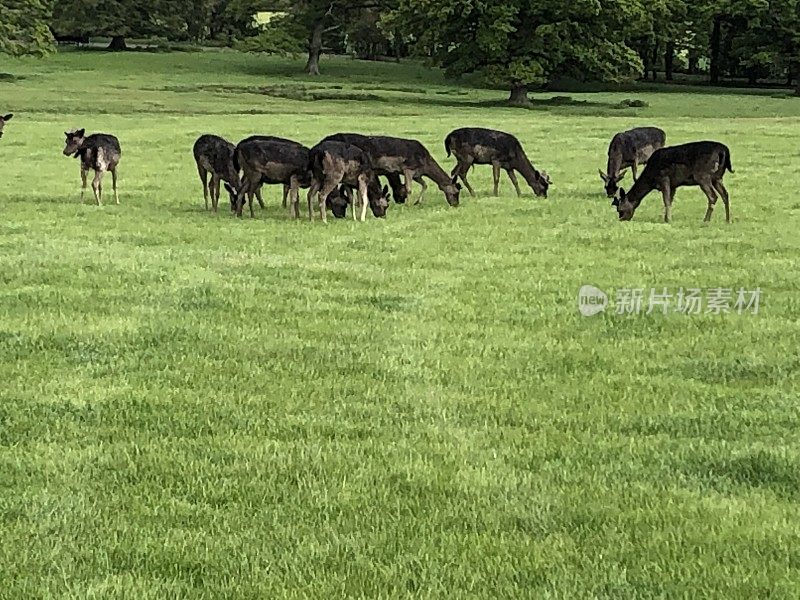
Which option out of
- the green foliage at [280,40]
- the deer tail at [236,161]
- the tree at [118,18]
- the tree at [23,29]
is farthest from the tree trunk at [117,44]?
the deer tail at [236,161]

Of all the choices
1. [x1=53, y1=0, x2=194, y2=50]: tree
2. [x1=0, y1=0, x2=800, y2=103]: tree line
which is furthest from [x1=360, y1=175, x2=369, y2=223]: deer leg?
[x1=53, y1=0, x2=194, y2=50]: tree

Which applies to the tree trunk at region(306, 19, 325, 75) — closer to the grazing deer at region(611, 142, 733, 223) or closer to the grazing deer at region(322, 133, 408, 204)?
the grazing deer at region(322, 133, 408, 204)

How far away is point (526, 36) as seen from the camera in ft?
154

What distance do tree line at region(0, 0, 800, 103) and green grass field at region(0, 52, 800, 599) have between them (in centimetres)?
3185

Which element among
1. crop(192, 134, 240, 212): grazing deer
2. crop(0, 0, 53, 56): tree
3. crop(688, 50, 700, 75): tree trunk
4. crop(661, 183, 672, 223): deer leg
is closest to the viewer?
crop(661, 183, 672, 223): deer leg

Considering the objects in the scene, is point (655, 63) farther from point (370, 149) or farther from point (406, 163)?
point (370, 149)

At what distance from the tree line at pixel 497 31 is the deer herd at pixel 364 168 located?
26732mm

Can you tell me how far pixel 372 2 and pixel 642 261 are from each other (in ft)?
178

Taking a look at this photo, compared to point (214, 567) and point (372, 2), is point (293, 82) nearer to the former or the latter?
point (372, 2)

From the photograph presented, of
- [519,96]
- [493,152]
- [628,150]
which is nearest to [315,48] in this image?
[519,96]

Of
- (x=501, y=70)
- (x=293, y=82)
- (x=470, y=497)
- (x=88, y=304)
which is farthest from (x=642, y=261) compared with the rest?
(x=293, y=82)

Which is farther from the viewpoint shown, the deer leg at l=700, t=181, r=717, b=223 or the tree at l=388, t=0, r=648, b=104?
the tree at l=388, t=0, r=648, b=104

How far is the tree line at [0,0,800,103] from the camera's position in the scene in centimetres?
4612

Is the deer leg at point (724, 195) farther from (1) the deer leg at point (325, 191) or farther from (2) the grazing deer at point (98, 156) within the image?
(2) the grazing deer at point (98, 156)
